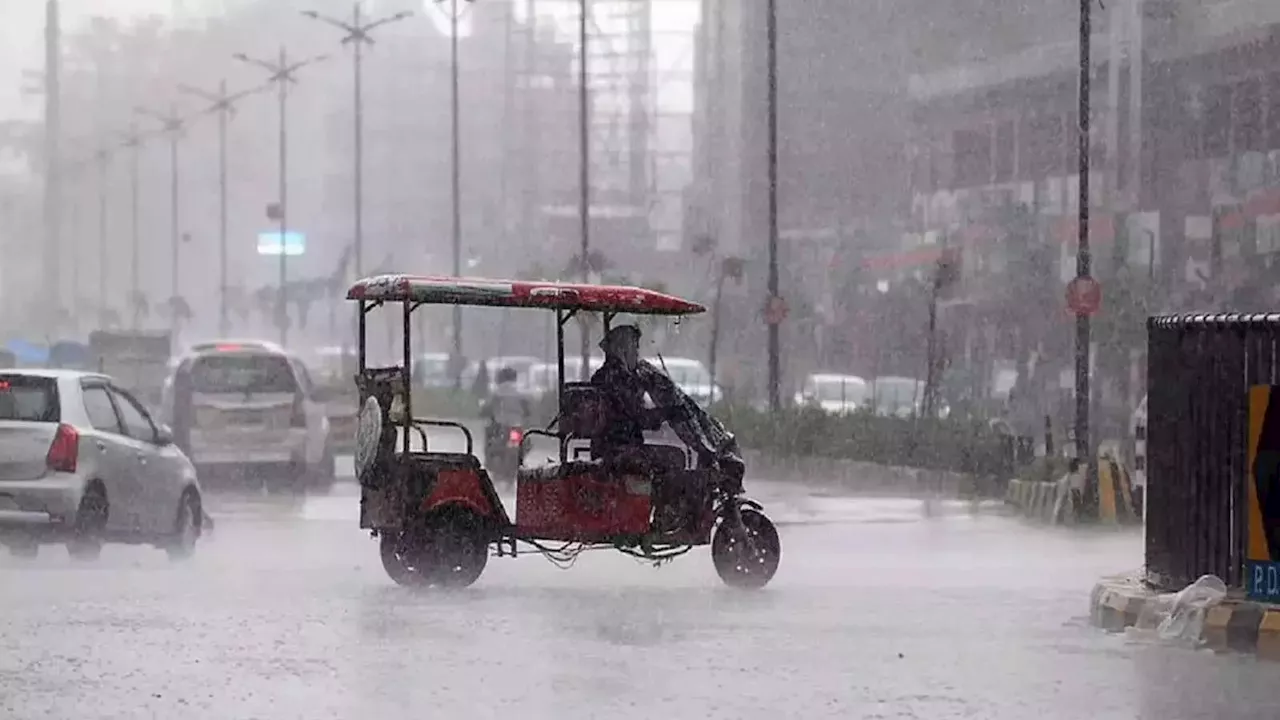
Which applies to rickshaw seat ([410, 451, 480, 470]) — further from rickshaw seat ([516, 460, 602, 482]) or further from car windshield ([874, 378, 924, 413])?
car windshield ([874, 378, 924, 413])

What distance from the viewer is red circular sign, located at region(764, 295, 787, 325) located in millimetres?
34469

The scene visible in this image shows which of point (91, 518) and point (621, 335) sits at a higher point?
point (621, 335)

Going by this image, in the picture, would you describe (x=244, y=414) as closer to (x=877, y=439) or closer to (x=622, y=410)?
(x=877, y=439)

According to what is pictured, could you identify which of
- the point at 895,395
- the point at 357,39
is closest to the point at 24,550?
the point at 895,395

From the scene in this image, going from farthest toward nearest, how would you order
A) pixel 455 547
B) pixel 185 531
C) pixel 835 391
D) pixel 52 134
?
pixel 52 134 → pixel 835 391 → pixel 185 531 → pixel 455 547

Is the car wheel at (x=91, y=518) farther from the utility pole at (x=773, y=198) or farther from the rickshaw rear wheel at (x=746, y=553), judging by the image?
the utility pole at (x=773, y=198)

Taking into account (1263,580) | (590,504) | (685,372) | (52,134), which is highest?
(52,134)

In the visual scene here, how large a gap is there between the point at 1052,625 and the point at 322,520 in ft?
35.2

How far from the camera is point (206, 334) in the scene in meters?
119

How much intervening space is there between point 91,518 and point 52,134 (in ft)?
329

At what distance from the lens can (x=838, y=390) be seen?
5312 centimetres

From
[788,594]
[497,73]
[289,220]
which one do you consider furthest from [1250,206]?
[289,220]

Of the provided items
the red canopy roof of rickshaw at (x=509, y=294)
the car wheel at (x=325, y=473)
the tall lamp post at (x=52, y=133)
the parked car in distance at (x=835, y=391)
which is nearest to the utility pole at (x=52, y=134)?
the tall lamp post at (x=52, y=133)

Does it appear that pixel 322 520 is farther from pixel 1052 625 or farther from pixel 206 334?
pixel 206 334
